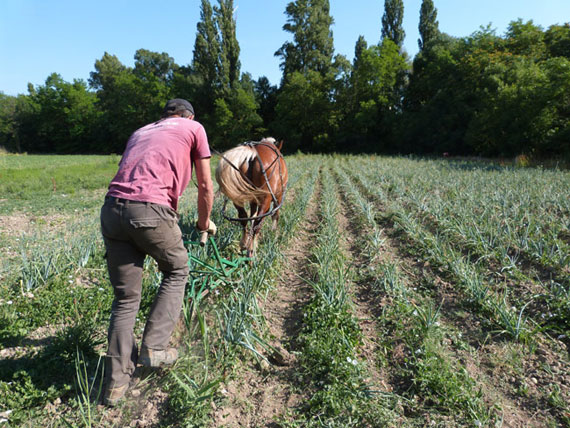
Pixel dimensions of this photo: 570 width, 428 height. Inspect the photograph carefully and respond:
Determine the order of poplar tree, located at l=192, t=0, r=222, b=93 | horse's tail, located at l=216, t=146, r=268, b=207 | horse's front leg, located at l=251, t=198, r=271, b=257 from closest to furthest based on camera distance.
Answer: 1. horse's tail, located at l=216, t=146, r=268, b=207
2. horse's front leg, located at l=251, t=198, r=271, b=257
3. poplar tree, located at l=192, t=0, r=222, b=93

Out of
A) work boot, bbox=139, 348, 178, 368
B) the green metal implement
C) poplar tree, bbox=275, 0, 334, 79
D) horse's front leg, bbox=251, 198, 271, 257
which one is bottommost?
work boot, bbox=139, 348, 178, 368

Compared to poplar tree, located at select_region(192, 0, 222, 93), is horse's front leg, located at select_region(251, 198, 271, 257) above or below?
below

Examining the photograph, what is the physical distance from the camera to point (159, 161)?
198 cm

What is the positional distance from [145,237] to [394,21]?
4255cm

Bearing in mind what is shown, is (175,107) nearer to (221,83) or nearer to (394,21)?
(221,83)

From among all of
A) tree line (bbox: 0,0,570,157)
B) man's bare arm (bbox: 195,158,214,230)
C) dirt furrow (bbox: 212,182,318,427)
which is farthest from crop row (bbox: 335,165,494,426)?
tree line (bbox: 0,0,570,157)

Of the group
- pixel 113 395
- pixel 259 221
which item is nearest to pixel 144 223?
pixel 113 395

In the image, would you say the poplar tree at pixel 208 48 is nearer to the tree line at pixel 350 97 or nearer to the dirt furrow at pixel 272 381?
the tree line at pixel 350 97

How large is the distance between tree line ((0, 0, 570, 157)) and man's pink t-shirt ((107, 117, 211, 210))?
19.1 m

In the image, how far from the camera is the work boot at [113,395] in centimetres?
187

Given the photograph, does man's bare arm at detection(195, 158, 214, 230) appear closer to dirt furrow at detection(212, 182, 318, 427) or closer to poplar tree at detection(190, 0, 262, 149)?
dirt furrow at detection(212, 182, 318, 427)

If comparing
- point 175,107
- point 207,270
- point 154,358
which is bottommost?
point 154,358

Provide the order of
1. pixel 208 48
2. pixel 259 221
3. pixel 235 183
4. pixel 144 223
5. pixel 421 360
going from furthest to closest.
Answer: pixel 208 48 → pixel 259 221 → pixel 235 183 → pixel 421 360 → pixel 144 223

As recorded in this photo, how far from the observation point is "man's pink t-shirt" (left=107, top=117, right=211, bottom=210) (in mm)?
1917
